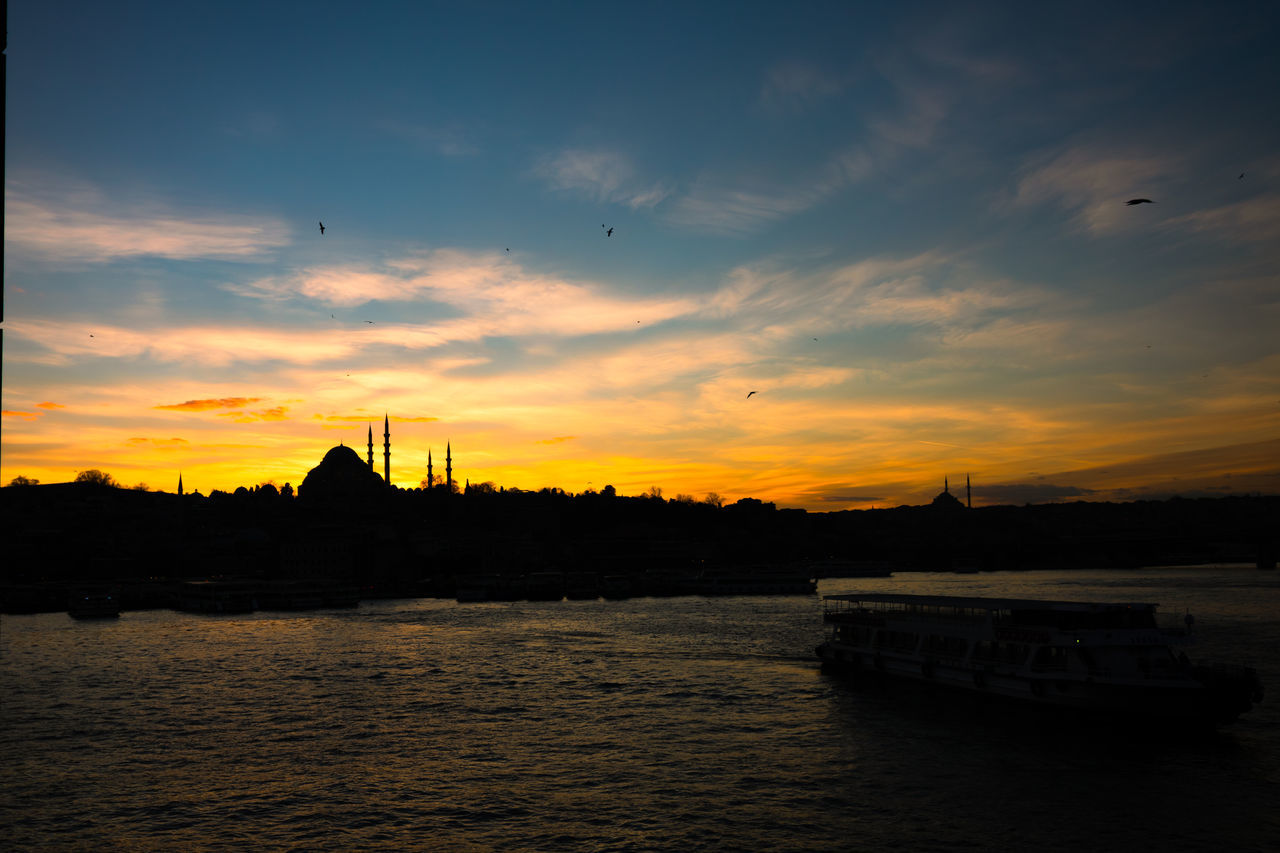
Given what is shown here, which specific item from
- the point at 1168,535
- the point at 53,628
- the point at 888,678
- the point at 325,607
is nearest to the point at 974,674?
the point at 888,678

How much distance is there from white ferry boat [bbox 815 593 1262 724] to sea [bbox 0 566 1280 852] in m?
1.01

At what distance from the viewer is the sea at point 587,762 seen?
25.2 m

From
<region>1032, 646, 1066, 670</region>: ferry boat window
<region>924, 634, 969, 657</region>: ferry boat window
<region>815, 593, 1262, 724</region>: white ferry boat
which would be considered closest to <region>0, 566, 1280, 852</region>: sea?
<region>815, 593, 1262, 724</region>: white ferry boat

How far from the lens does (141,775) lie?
103ft

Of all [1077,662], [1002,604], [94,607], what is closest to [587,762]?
[1077,662]

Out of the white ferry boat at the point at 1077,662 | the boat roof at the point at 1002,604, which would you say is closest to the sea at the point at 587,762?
the white ferry boat at the point at 1077,662

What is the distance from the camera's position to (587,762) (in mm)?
32531

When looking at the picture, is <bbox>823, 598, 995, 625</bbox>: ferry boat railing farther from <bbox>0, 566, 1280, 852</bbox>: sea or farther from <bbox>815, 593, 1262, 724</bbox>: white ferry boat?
<bbox>0, 566, 1280, 852</bbox>: sea

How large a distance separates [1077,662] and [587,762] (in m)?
18.6

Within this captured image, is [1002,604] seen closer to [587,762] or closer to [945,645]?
[945,645]

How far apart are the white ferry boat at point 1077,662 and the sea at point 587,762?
1010 mm

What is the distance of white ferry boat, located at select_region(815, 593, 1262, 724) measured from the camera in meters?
34.6

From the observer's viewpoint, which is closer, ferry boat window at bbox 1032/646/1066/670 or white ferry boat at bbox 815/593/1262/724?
white ferry boat at bbox 815/593/1262/724

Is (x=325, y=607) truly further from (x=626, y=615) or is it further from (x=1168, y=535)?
(x=1168, y=535)
